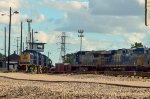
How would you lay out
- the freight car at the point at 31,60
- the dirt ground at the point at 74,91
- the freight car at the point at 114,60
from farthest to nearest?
the freight car at the point at 31,60
the freight car at the point at 114,60
the dirt ground at the point at 74,91

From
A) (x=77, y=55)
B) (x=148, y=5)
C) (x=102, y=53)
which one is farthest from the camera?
Answer: (x=77, y=55)

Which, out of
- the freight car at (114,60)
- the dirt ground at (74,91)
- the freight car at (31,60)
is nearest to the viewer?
the dirt ground at (74,91)

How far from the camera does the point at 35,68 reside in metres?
60.7

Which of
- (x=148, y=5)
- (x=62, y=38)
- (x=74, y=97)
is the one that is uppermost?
(x=62, y=38)

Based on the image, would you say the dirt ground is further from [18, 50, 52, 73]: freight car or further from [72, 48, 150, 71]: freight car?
[18, 50, 52, 73]: freight car

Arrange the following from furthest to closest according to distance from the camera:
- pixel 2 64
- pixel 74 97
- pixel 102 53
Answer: pixel 2 64 → pixel 102 53 → pixel 74 97

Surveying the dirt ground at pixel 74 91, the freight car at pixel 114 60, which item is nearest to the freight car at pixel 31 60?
the freight car at pixel 114 60

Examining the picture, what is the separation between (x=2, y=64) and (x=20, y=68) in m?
38.5

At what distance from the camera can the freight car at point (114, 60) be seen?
55750 millimetres

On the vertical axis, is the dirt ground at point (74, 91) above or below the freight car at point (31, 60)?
below

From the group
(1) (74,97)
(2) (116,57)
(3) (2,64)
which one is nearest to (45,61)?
(2) (116,57)

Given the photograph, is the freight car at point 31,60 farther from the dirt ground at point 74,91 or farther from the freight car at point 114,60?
the dirt ground at point 74,91

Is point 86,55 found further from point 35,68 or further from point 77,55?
point 35,68

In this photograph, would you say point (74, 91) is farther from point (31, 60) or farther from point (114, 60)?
point (31, 60)
